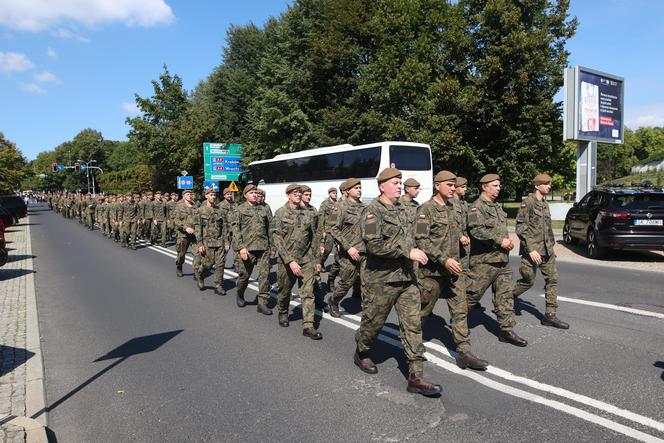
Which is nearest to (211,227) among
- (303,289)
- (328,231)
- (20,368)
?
(328,231)

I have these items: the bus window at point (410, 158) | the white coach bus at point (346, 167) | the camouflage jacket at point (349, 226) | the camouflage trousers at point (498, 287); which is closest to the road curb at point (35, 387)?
the camouflage jacket at point (349, 226)

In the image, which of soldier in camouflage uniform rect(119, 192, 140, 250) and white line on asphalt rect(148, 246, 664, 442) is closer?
white line on asphalt rect(148, 246, 664, 442)

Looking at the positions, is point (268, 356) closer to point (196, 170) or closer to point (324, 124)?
point (324, 124)

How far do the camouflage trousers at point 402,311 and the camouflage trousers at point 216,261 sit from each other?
5017mm

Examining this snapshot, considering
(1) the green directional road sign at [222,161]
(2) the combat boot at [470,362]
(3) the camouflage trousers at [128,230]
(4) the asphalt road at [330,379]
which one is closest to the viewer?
(4) the asphalt road at [330,379]

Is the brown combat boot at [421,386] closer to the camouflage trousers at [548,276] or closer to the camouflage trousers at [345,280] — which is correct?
the camouflage trousers at [548,276]

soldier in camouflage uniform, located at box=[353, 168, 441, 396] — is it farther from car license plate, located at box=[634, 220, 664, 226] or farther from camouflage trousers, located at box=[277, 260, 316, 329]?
car license plate, located at box=[634, 220, 664, 226]

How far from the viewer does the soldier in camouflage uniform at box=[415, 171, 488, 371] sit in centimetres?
479

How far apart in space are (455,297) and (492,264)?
35.0 inches

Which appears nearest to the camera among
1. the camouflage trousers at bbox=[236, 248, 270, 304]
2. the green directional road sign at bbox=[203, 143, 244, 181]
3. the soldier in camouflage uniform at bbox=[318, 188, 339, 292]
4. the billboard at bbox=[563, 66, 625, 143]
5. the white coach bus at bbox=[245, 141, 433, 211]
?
the camouflage trousers at bbox=[236, 248, 270, 304]

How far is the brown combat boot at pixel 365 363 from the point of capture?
4.73 metres

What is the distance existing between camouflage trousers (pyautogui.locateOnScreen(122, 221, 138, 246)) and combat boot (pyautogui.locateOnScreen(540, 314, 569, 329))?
14.2m

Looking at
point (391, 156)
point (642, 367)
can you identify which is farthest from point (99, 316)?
point (391, 156)

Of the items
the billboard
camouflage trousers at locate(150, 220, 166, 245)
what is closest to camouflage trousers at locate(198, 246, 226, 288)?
camouflage trousers at locate(150, 220, 166, 245)
